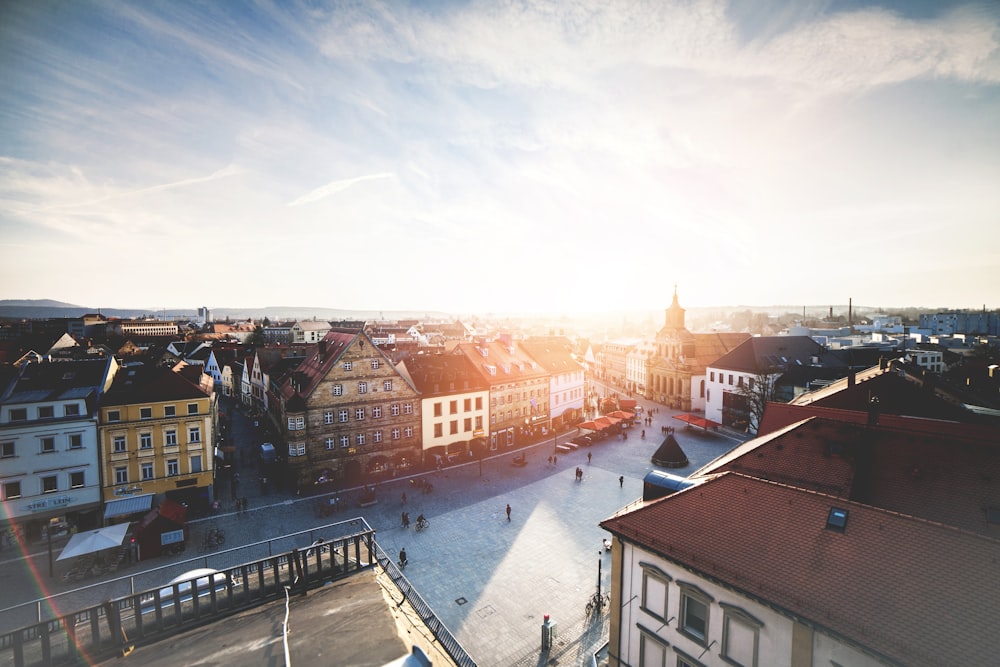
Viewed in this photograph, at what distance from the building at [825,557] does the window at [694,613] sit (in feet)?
0.12

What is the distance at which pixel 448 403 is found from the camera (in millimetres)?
41969

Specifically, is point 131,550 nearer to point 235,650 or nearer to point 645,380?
point 235,650

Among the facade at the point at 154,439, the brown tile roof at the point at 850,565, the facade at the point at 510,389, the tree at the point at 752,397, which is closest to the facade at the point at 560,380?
the facade at the point at 510,389

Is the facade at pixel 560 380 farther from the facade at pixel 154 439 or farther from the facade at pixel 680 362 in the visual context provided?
the facade at pixel 154 439

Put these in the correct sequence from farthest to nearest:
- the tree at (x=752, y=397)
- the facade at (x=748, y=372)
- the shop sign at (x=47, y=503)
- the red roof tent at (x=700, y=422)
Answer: the facade at (x=748, y=372), the red roof tent at (x=700, y=422), the tree at (x=752, y=397), the shop sign at (x=47, y=503)

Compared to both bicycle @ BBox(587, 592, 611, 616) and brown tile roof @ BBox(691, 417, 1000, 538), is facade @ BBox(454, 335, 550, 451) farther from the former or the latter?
brown tile roof @ BBox(691, 417, 1000, 538)

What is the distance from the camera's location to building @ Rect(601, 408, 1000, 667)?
9562mm

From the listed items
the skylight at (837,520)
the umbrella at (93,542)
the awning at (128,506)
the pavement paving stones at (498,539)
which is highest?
the skylight at (837,520)

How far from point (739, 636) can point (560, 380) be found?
43.2 m

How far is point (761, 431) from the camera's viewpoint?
2705 centimetres

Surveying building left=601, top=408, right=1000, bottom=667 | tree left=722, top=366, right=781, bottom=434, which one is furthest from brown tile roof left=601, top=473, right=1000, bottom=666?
tree left=722, top=366, right=781, bottom=434

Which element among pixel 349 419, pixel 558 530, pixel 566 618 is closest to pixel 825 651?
pixel 566 618

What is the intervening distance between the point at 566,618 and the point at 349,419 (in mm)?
23547

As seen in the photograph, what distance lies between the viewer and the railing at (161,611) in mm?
9102
